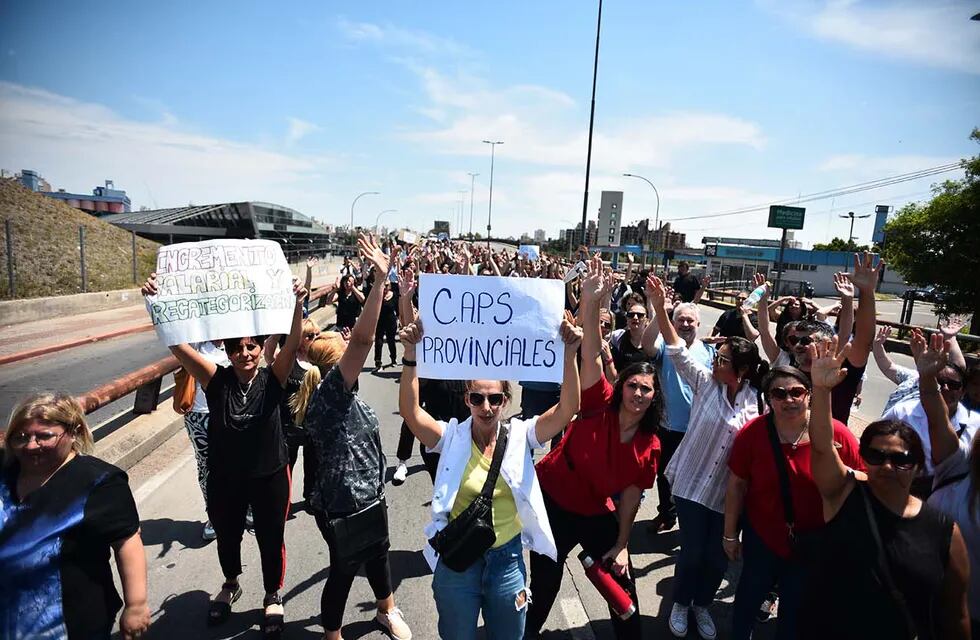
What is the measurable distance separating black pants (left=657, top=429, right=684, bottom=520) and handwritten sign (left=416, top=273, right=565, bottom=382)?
1903 mm

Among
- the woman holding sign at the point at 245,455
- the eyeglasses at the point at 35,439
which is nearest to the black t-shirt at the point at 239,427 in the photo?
the woman holding sign at the point at 245,455

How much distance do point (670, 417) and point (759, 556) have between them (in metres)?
1.53

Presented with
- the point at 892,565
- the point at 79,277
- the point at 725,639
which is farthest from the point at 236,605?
the point at 79,277

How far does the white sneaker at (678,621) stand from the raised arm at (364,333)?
94.4 inches

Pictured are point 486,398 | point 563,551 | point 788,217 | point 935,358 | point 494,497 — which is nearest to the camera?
point 494,497

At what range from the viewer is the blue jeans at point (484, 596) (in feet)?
8.03

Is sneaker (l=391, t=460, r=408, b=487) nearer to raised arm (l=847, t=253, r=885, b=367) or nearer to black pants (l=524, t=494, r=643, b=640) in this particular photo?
black pants (l=524, t=494, r=643, b=640)

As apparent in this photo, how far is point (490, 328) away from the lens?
2.87 meters

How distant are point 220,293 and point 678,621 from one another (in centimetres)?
343

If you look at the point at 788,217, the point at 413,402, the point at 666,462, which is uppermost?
the point at 788,217

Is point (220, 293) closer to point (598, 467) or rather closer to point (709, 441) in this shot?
point (598, 467)

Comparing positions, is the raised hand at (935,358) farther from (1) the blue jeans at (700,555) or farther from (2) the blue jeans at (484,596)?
(2) the blue jeans at (484,596)

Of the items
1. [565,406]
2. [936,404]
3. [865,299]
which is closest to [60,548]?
[565,406]

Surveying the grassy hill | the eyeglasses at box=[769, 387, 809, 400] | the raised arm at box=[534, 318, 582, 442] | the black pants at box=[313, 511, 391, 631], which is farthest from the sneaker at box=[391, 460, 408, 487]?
the grassy hill
